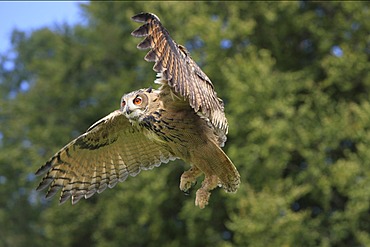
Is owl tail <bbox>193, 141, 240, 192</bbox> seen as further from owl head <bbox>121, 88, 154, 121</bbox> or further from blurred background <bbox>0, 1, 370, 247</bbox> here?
blurred background <bbox>0, 1, 370, 247</bbox>

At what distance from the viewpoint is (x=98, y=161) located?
598cm

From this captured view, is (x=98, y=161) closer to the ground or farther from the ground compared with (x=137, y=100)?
farther from the ground

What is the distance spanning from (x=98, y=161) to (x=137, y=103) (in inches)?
52.0

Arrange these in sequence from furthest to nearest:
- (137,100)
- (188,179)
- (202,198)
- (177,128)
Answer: (188,179) < (202,198) < (177,128) < (137,100)

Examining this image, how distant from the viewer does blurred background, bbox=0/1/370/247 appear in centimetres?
1278

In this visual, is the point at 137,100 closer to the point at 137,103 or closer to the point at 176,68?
the point at 137,103

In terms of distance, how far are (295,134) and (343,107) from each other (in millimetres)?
1005

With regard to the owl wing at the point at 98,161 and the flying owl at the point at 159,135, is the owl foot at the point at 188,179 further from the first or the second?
the owl wing at the point at 98,161

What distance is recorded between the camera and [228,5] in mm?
15367

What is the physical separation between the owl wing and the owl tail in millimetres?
688

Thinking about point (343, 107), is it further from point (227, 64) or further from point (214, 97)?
point (214, 97)

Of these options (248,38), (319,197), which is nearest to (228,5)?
(248,38)

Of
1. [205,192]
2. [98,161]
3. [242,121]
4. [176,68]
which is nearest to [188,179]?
[205,192]

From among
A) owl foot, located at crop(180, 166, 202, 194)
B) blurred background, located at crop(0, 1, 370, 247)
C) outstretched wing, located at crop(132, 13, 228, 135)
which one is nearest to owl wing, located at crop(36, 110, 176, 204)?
owl foot, located at crop(180, 166, 202, 194)
